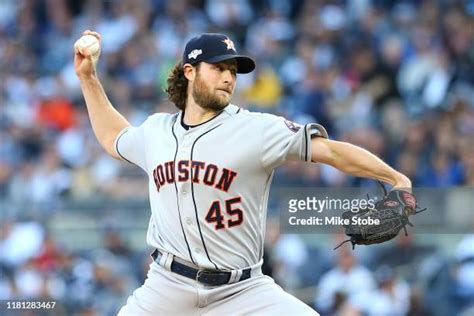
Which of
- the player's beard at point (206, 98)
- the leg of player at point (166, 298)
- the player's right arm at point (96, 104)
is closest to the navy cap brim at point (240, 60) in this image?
the player's beard at point (206, 98)

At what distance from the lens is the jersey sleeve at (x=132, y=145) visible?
187 inches

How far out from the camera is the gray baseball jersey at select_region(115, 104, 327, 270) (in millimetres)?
4383

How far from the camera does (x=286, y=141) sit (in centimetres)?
436

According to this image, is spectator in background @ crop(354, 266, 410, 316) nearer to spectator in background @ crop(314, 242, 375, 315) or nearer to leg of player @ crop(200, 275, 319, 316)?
spectator in background @ crop(314, 242, 375, 315)

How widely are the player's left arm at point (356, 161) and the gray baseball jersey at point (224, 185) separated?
0.06 m

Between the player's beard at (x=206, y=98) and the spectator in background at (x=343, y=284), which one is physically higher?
the player's beard at (x=206, y=98)

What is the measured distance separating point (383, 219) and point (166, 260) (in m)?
0.91

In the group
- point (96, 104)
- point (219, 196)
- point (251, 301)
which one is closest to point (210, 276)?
point (251, 301)

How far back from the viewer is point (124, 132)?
490 cm

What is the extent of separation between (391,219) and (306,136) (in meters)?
0.48

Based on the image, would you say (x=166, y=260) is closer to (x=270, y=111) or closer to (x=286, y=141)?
(x=286, y=141)

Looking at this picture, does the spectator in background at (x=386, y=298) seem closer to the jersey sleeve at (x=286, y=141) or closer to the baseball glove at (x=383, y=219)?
the baseball glove at (x=383, y=219)

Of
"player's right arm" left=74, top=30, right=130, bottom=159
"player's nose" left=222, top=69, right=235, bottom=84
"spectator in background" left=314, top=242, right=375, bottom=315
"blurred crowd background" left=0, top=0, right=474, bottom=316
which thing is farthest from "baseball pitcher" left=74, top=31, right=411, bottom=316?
"spectator in background" left=314, top=242, right=375, bottom=315

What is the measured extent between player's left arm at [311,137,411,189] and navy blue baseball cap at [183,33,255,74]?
0.54 metres
